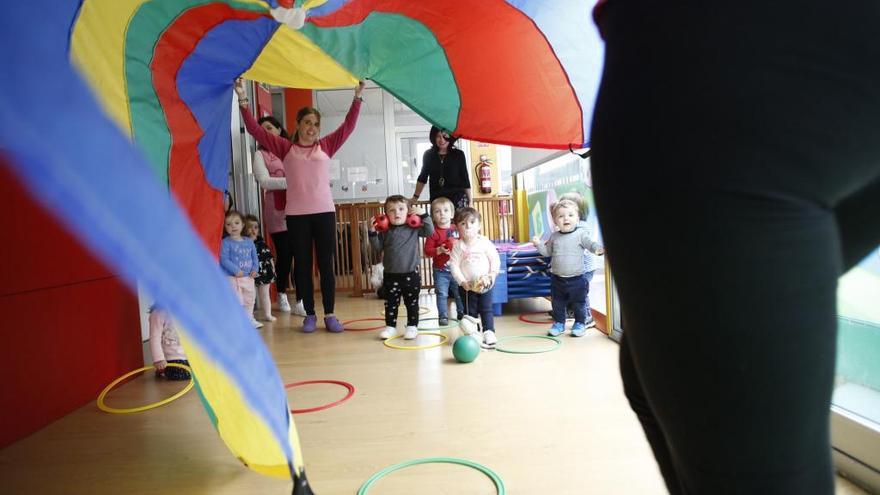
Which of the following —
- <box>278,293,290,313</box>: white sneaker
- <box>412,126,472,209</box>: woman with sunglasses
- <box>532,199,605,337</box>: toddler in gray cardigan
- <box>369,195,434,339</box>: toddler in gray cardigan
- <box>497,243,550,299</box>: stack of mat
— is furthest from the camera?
<box>278,293,290,313</box>: white sneaker

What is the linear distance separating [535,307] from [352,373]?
198cm

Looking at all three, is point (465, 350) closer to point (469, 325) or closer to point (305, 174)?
point (469, 325)

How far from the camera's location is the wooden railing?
197 inches

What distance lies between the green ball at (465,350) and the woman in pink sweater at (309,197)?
1.07 meters

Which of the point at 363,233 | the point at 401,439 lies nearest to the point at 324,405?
the point at 401,439

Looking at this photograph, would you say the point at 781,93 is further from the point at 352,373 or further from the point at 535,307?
the point at 535,307

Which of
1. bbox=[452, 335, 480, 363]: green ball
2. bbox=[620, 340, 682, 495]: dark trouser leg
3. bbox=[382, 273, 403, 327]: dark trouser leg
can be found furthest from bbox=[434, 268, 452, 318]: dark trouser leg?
bbox=[620, 340, 682, 495]: dark trouser leg

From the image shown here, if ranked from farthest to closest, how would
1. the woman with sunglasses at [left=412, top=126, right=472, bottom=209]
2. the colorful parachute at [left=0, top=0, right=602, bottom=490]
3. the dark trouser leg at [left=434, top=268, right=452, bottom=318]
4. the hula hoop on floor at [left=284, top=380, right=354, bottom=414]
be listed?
the woman with sunglasses at [left=412, top=126, right=472, bottom=209]
the dark trouser leg at [left=434, top=268, right=452, bottom=318]
the hula hoop on floor at [left=284, top=380, right=354, bottom=414]
the colorful parachute at [left=0, top=0, right=602, bottom=490]

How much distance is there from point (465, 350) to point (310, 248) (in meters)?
1.33

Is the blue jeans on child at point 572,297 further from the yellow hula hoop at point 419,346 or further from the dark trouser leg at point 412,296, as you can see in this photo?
the dark trouser leg at point 412,296

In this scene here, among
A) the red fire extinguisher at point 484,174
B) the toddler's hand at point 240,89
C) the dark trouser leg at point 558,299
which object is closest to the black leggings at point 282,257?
the toddler's hand at point 240,89

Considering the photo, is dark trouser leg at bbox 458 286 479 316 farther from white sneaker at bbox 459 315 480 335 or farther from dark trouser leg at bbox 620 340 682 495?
dark trouser leg at bbox 620 340 682 495

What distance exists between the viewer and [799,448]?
36 cm

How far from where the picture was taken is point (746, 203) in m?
0.35
